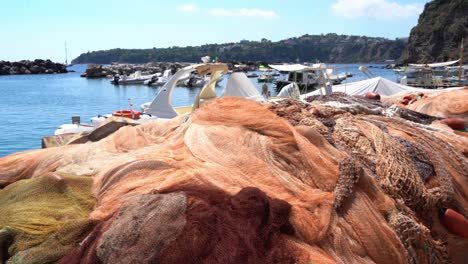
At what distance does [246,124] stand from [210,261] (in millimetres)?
1419

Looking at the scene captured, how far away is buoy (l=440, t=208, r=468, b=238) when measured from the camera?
3273 mm

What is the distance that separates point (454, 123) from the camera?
192 inches

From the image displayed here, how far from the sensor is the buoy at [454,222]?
3.27 meters

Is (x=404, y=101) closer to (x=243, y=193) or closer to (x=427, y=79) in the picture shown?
(x=243, y=193)

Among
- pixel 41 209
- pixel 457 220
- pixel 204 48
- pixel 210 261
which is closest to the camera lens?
pixel 210 261

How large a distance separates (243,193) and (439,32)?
98.4 metres

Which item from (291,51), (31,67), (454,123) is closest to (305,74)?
(454,123)

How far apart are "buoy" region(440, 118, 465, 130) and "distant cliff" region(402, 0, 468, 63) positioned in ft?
276

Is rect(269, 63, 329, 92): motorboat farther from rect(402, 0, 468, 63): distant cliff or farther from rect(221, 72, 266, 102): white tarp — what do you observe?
rect(402, 0, 468, 63): distant cliff

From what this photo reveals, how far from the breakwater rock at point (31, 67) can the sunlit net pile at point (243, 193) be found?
328ft

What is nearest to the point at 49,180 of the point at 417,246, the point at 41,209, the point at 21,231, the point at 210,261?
the point at 41,209

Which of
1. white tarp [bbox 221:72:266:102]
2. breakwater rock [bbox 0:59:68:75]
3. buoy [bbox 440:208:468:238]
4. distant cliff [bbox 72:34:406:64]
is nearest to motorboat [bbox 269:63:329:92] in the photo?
white tarp [bbox 221:72:266:102]

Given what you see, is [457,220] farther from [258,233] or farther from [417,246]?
[258,233]

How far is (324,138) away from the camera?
3428mm
